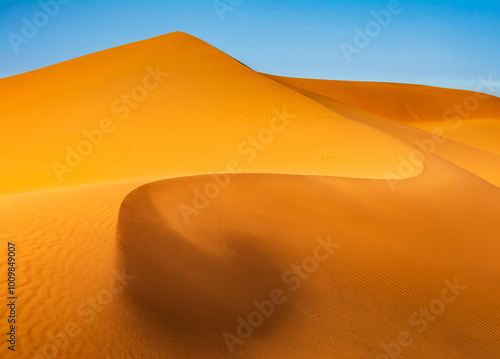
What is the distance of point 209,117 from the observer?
66.1 feet


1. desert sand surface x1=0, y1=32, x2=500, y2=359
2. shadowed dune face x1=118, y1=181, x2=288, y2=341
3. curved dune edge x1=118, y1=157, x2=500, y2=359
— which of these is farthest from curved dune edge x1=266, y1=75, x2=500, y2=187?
shadowed dune face x1=118, y1=181, x2=288, y2=341

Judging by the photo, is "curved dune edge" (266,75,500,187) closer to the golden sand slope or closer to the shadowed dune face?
the golden sand slope

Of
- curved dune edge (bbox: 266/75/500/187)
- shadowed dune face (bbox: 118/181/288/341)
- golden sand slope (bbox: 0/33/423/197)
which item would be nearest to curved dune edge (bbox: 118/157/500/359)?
shadowed dune face (bbox: 118/181/288/341)

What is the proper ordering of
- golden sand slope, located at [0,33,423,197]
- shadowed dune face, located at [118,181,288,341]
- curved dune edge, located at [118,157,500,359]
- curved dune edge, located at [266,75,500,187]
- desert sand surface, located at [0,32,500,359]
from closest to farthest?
desert sand surface, located at [0,32,500,359] < shadowed dune face, located at [118,181,288,341] < curved dune edge, located at [118,157,500,359] < golden sand slope, located at [0,33,423,197] < curved dune edge, located at [266,75,500,187]

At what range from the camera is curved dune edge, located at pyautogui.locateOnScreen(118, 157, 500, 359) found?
212 inches

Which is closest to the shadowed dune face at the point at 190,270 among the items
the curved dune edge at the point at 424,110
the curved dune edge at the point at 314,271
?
the curved dune edge at the point at 314,271

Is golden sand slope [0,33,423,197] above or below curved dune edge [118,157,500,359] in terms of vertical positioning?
above

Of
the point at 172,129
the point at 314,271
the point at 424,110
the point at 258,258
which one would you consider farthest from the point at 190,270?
the point at 424,110

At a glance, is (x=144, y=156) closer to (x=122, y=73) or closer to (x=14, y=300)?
(x=122, y=73)

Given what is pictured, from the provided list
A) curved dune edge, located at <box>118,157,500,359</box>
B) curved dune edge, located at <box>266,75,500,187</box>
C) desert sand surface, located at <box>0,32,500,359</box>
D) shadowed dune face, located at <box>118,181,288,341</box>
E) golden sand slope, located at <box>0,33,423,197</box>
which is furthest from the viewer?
curved dune edge, located at <box>266,75,500,187</box>

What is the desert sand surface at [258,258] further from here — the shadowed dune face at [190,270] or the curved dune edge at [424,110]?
the curved dune edge at [424,110]

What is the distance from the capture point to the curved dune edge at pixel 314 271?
5.39 meters

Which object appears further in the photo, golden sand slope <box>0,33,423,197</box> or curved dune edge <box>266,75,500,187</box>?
curved dune edge <box>266,75,500,187</box>

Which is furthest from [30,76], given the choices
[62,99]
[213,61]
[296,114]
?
[296,114]
